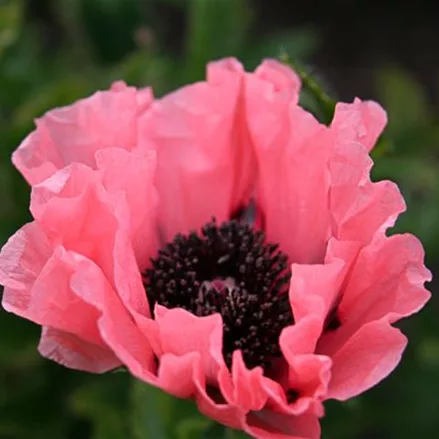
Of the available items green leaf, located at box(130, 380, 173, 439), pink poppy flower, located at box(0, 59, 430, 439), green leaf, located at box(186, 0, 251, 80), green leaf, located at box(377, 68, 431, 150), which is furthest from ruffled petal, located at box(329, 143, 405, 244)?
green leaf, located at box(377, 68, 431, 150)

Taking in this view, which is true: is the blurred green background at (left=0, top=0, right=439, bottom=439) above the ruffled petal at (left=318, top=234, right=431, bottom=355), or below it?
below

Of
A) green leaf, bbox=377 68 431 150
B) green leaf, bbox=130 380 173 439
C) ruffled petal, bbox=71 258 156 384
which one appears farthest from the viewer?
green leaf, bbox=377 68 431 150

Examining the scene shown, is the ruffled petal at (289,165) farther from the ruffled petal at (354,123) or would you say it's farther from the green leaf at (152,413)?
the green leaf at (152,413)

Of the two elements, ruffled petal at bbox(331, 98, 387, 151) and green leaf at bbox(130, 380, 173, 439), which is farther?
green leaf at bbox(130, 380, 173, 439)

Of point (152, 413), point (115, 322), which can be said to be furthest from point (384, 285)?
point (152, 413)

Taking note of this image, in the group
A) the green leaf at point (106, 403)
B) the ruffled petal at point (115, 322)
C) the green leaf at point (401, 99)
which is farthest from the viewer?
the green leaf at point (401, 99)

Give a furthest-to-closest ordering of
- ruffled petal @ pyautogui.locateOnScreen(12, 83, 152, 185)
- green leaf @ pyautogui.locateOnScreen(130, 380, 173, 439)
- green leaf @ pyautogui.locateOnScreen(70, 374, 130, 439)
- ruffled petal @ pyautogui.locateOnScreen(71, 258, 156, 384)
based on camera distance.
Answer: green leaf @ pyautogui.locateOnScreen(70, 374, 130, 439), green leaf @ pyautogui.locateOnScreen(130, 380, 173, 439), ruffled petal @ pyautogui.locateOnScreen(12, 83, 152, 185), ruffled petal @ pyautogui.locateOnScreen(71, 258, 156, 384)

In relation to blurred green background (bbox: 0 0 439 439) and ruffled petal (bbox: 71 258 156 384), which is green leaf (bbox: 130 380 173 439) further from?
ruffled petal (bbox: 71 258 156 384)

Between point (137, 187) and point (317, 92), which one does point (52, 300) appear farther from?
point (317, 92)

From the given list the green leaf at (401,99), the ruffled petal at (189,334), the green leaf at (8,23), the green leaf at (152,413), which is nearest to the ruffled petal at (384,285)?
the ruffled petal at (189,334)
